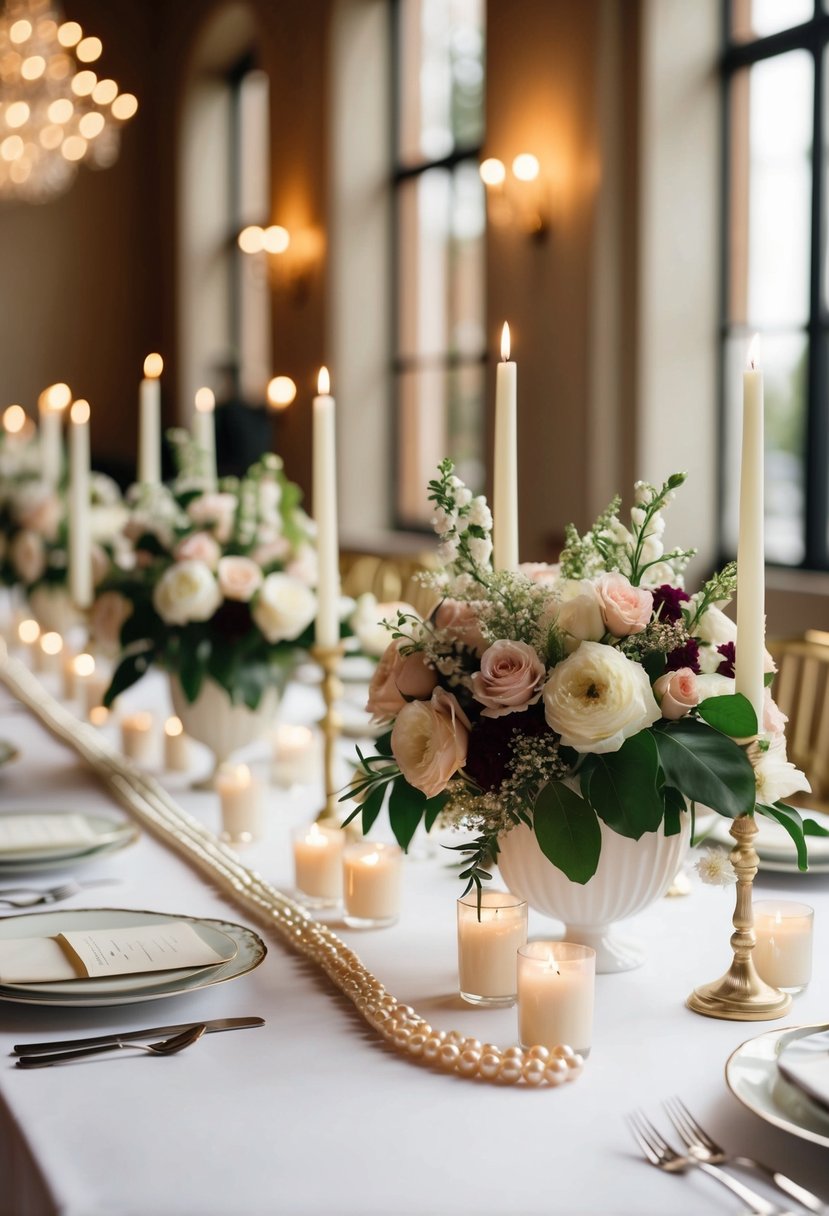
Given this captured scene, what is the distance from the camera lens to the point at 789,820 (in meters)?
1.29

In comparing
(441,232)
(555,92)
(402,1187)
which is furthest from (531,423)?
(402,1187)

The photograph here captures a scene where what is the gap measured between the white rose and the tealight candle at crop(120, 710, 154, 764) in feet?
1.32

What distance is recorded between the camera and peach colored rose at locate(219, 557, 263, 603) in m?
2.14

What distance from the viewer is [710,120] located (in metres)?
5.03

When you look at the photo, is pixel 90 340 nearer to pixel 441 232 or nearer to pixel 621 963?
pixel 441 232

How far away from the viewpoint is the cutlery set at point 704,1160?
92 cm

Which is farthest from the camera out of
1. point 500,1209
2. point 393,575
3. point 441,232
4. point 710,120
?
point 441,232

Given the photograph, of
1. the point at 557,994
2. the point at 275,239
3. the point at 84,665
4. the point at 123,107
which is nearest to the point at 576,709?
the point at 557,994

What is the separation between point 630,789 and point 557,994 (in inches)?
7.2

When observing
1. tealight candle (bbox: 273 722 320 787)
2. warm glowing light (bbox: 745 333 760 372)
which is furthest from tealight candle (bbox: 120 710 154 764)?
warm glowing light (bbox: 745 333 760 372)

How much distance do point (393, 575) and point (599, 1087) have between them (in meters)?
3.54

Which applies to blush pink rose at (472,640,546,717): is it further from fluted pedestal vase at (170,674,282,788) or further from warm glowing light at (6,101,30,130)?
warm glowing light at (6,101,30,130)

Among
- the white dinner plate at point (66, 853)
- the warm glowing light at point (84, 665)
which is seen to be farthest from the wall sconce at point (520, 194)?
the white dinner plate at point (66, 853)

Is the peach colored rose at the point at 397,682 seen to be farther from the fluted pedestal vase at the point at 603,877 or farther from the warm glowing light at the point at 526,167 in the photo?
the warm glowing light at the point at 526,167
